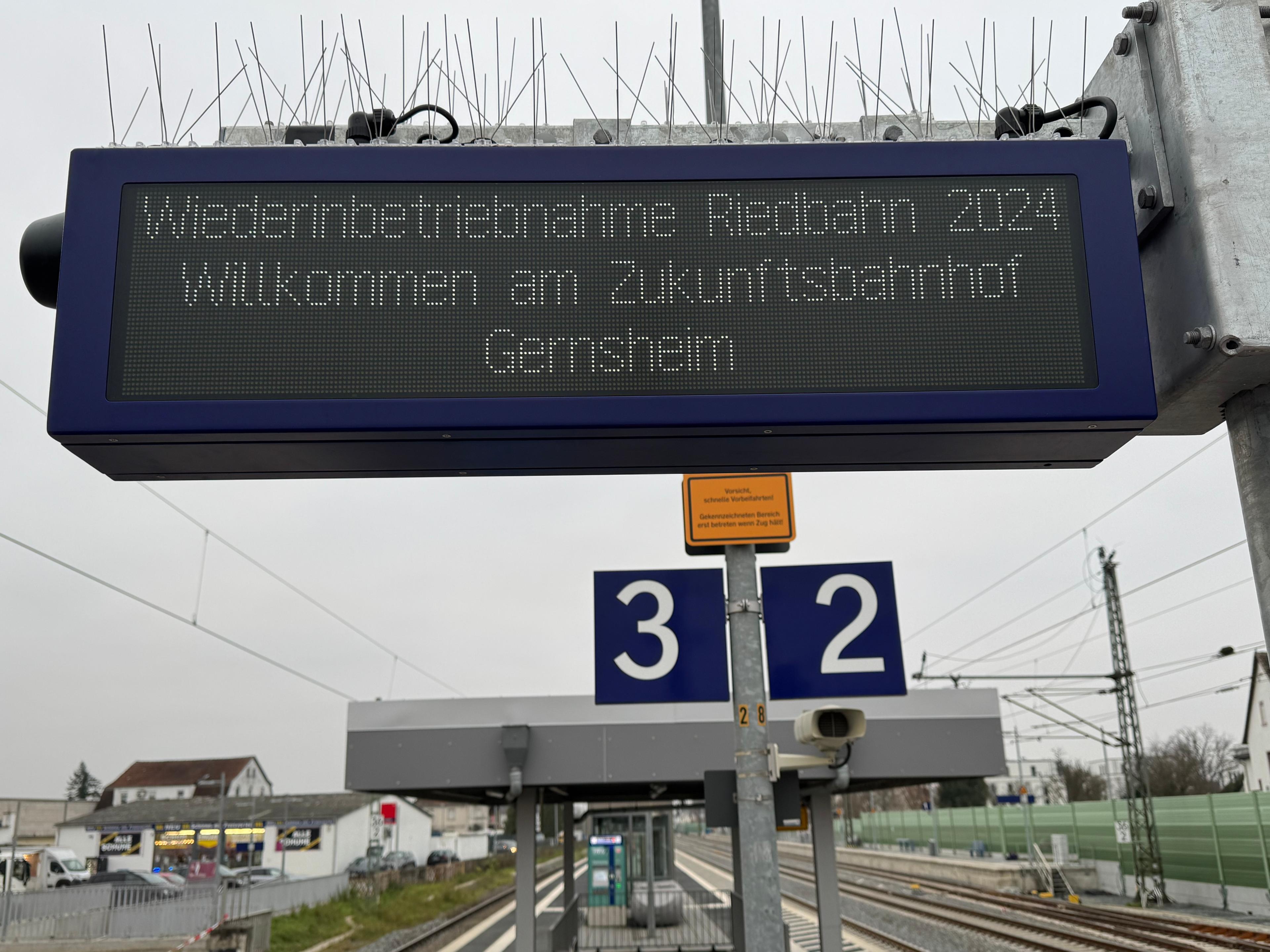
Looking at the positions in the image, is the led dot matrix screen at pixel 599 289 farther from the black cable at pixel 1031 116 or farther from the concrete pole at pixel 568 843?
the concrete pole at pixel 568 843

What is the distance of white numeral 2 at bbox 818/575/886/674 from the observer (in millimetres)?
6766

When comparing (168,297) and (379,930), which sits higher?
(168,297)

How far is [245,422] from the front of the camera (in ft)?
9.95

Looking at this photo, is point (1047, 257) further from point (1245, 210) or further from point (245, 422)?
point (245, 422)

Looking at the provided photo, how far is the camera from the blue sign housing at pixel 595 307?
10.1 feet

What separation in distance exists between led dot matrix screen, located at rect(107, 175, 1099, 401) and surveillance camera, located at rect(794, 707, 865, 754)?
3661 mm

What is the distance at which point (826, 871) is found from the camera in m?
12.7

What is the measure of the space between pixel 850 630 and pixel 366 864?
57.0 meters

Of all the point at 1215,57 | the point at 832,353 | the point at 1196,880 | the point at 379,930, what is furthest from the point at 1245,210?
the point at 1196,880

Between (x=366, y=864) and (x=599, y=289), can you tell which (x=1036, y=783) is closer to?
(x=366, y=864)

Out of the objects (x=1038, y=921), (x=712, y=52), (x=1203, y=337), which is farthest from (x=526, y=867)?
(x=1038, y=921)

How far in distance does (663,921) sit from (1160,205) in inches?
853

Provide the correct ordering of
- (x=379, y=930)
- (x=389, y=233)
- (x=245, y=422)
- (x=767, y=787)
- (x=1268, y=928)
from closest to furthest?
1. (x=245, y=422)
2. (x=389, y=233)
3. (x=767, y=787)
4. (x=1268, y=928)
5. (x=379, y=930)

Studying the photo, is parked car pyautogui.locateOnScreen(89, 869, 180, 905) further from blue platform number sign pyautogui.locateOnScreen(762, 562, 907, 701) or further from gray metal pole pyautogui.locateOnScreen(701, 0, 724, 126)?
gray metal pole pyautogui.locateOnScreen(701, 0, 724, 126)
